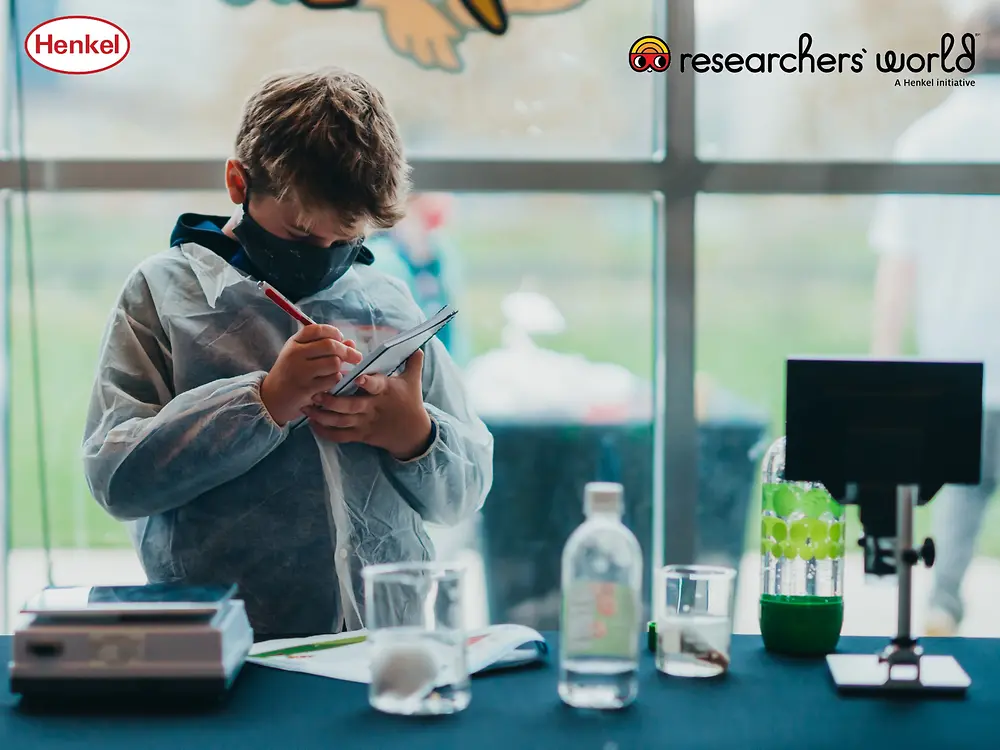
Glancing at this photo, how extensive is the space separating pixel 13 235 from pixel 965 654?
2266mm

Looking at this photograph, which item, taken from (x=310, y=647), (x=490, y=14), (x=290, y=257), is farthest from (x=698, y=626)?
(x=490, y=14)

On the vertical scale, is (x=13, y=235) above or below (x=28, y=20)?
below

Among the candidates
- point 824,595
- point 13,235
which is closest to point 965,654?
point 824,595

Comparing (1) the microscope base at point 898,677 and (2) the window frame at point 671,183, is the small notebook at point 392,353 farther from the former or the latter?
(2) the window frame at point 671,183

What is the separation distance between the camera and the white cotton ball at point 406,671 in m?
1.02

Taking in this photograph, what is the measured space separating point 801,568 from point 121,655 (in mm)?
805

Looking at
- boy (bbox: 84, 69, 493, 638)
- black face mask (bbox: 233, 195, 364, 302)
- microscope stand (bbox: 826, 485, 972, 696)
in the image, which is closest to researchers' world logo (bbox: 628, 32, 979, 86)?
boy (bbox: 84, 69, 493, 638)

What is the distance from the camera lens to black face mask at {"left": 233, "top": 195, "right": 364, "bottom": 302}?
1.51 meters

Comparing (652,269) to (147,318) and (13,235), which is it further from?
(13,235)

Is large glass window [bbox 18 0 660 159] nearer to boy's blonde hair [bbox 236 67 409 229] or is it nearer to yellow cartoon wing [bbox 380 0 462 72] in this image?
yellow cartoon wing [bbox 380 0 462 72]

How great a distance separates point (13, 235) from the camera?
99.2 inches

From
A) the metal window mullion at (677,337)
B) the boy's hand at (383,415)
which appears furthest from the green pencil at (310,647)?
the metal window mullion at (677,337)

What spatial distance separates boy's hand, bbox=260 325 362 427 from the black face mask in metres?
0.19

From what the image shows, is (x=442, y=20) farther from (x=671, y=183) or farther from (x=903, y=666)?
(x=903, y=666)
